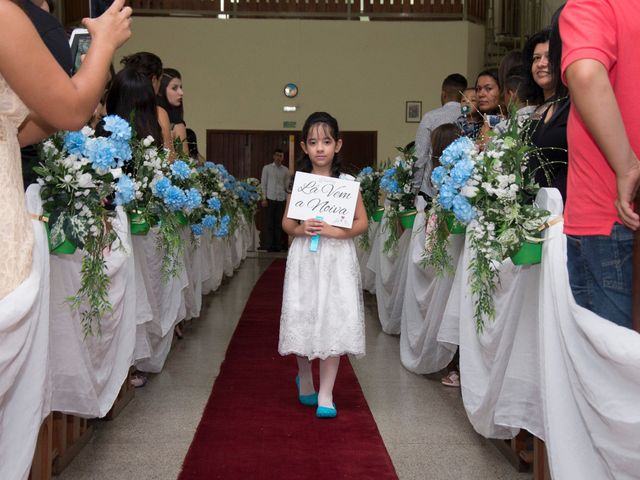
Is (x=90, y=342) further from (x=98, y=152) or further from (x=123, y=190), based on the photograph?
(x=98, y=152)

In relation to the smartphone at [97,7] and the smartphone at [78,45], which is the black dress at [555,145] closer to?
the smartphone at [97,7]

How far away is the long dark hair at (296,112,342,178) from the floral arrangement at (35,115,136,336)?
1277 millimetres

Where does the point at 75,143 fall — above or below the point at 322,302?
above

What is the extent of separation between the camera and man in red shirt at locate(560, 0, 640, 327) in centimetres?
204

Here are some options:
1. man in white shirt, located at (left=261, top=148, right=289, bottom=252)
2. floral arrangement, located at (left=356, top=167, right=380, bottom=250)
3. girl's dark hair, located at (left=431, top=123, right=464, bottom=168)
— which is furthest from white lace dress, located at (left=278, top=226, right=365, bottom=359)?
man in white shirt, located at (left=261, top=148, right=289, bottom=252)

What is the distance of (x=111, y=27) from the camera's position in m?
2.09

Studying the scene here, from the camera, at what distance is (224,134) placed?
16.9 m

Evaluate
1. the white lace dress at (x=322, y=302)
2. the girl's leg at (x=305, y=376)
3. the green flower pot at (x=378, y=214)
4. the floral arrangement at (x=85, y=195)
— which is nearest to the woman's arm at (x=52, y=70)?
the floral arrangement at (x=85, y=195)

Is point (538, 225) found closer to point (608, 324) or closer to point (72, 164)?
point (608, 324)

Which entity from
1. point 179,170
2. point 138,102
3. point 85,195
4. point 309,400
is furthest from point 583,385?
point 138,102

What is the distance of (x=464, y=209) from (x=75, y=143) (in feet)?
4.58

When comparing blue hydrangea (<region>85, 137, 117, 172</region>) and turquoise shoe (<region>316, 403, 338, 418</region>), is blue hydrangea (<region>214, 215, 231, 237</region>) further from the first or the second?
blue hydrangea (<region>85, 137, 117, 172</region>)

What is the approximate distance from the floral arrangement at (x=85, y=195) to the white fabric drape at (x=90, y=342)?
66 millimetres

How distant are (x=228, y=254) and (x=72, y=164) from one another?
8.09 metres
